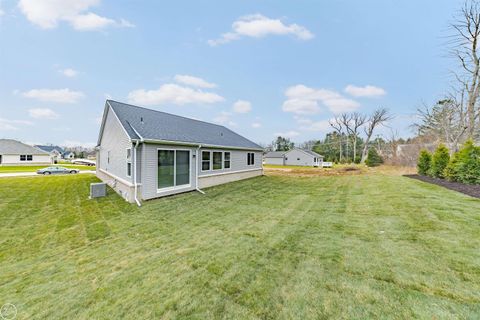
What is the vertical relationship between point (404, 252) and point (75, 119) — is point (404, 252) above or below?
below

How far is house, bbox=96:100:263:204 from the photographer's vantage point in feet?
25.4

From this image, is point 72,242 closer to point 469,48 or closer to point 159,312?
point 159,312

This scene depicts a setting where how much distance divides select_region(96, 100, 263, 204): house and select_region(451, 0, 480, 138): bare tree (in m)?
17.0

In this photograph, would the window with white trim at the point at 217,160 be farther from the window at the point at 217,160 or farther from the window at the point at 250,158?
the window at the point at 250,158

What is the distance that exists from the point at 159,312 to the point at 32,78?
19923mm

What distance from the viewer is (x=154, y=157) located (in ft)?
26.3

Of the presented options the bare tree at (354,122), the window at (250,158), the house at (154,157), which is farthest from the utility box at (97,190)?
the bare tree at (354,122)

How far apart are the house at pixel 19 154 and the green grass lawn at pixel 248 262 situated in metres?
37.5

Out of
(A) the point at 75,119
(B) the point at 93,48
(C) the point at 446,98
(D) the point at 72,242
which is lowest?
(D) the point at 72,242

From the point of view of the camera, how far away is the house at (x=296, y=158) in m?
41.3

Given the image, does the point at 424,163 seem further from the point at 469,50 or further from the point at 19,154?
the point at 19,154

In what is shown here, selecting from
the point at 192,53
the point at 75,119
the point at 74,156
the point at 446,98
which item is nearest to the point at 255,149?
the point at 192,53

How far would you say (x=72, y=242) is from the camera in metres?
4.62

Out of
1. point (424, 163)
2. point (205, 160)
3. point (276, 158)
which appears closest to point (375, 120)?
point (276, 158)
